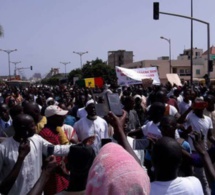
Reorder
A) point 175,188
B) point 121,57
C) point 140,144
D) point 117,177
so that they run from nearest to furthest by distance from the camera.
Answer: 1. point 117,177
2. point 175,188
3. point 140,144
4. point 121,57

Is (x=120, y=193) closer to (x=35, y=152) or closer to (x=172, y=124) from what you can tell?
(x=35, y=152)

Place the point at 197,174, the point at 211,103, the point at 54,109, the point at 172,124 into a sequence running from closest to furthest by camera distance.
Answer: the point at 172,124 → the point at 54,109 → the point at 197,174 → the point at 211,103

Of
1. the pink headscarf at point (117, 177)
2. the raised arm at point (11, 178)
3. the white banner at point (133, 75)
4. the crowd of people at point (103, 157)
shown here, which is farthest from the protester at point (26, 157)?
the white banner at point (133, 75)

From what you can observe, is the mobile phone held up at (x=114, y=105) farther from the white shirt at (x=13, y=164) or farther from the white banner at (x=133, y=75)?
the white banner at (x=133, y=75)

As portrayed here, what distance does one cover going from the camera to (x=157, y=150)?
2.69m

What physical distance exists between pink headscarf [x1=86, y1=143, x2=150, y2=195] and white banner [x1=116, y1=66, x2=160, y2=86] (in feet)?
50.1

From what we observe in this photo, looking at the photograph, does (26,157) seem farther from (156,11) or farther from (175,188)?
(156,11)

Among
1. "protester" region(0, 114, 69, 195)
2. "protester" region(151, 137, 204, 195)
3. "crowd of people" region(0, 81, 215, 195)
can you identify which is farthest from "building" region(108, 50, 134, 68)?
"protester" region(151, 137, 204, 195)

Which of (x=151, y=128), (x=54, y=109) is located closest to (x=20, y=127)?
(x=54, y=109)

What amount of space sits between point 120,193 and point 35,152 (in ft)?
7.66

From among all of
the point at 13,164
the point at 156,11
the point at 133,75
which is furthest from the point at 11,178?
the point at 156,11

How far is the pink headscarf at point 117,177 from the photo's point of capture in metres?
1.57

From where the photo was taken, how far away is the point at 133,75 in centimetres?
1727

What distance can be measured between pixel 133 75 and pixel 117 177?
15772 millimetres
